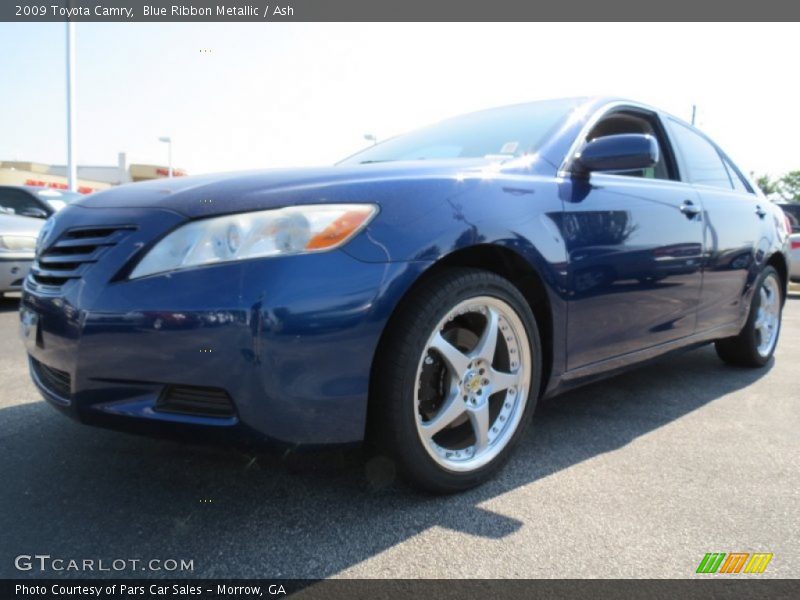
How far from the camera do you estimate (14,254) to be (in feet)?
18.2

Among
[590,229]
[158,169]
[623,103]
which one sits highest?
[623,103]

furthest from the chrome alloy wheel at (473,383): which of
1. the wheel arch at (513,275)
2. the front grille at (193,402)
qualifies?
the front grille at (193,402)

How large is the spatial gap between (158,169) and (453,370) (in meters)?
50.0

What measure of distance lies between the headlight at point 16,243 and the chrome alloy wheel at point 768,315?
5853 mm

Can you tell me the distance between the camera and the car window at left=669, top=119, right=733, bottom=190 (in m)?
3.43

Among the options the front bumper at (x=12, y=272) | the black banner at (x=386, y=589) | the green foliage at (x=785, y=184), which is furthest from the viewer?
the green foliage at (x=785, y=184)

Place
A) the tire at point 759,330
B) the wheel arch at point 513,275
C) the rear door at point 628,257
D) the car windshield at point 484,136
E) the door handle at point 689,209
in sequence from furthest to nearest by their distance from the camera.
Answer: the tire at point 759,330, the door handle at point 689,209, the car windshield at point 484,136, the rear door at point 628,257, the wheel arch at point 513,275

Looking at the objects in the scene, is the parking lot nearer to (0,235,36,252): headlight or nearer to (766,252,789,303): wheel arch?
(766,252,789,303): wheel arch

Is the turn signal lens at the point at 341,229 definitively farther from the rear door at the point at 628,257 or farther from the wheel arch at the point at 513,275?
the rear door at the point at 628,257

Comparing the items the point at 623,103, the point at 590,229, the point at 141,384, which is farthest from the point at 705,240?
the point at 141,384

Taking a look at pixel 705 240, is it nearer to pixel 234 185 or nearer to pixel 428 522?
pixel 428 522

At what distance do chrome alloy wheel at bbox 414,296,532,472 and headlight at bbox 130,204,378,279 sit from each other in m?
0.47

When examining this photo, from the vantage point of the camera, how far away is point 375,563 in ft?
5.37

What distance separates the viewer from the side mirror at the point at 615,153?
2.38 metres
